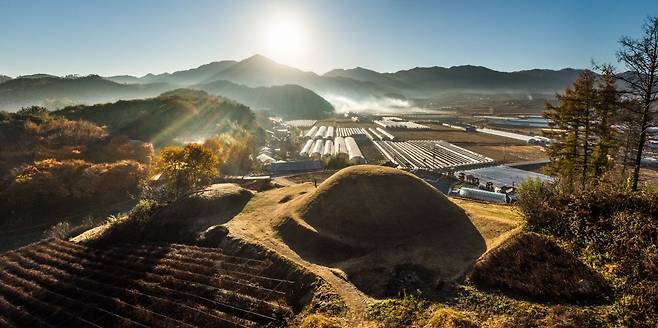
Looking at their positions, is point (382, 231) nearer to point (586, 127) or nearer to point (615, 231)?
point (615, 231)

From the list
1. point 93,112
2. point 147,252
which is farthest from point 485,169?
Result: point 93,112

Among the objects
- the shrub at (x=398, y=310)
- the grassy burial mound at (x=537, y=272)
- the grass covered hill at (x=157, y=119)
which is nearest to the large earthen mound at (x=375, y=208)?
the shrub at (x=398, y=310)

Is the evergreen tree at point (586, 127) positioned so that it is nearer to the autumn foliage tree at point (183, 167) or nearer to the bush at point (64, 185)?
the autumn foliage tree at point (183, 167)

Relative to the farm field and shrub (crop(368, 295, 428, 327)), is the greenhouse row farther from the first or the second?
shrub (crop(368, 295, 428, 327))

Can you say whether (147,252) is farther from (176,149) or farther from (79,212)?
(79,212)

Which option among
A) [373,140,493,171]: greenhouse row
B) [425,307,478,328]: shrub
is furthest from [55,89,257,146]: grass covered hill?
[425,307,478,328]: shrub

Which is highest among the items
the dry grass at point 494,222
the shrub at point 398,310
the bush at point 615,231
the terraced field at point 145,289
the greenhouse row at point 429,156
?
the bush at point 615,231

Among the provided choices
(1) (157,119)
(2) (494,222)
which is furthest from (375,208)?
(1) (157,119)
